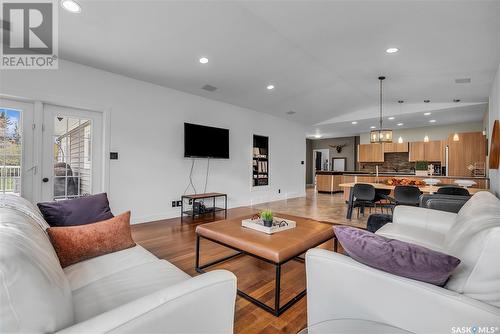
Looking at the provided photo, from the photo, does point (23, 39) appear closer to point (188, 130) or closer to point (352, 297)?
point (188, 130)

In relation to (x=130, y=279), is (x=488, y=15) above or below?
above

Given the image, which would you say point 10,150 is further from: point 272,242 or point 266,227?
point 272,242

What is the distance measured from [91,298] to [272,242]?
1256 mm

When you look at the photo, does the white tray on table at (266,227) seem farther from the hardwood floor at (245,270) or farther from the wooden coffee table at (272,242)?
the hardwood floor at (245,270)

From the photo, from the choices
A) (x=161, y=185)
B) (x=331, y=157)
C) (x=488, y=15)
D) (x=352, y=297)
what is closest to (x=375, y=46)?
Answer: (x=488, y=15)

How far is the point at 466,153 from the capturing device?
671 cm

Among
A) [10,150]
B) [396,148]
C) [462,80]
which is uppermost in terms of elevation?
[462,80]

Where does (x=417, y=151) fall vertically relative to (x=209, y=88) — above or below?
below

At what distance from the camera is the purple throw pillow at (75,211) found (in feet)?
5.73

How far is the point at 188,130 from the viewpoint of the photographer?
479 cm

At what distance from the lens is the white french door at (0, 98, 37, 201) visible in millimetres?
3107

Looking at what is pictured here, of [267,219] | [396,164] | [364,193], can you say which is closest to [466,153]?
[396,164]

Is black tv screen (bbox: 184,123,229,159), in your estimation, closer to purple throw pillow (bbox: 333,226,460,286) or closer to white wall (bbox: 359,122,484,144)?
purple throw pillow (bbox: 333,226,460,286)

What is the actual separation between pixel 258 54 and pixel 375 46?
1661 millimetres
